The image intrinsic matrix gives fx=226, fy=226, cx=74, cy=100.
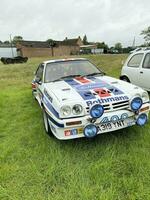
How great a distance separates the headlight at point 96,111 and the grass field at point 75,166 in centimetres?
66

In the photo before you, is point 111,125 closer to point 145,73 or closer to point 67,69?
point 67,69

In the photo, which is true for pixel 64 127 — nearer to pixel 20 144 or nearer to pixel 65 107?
pixel 65 107

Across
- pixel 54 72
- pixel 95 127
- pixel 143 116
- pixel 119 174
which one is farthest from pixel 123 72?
pixel 119 174

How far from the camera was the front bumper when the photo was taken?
3.47 meters

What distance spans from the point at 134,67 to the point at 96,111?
13.1 ft

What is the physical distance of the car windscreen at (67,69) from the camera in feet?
16.8

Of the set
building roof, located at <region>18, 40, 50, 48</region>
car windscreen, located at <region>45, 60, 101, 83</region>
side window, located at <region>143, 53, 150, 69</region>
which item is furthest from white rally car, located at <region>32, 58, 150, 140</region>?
building roof, located at <region>18, 40, 50, 48</region>

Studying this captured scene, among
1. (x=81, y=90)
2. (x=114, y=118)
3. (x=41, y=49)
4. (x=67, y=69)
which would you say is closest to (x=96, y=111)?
(x=114, y=118)

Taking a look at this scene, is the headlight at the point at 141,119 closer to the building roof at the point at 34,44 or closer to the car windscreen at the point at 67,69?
the car windscreen at the point at 67,69

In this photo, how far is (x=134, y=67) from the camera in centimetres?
697

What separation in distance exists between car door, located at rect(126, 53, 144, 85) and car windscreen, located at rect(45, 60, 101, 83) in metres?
1.93

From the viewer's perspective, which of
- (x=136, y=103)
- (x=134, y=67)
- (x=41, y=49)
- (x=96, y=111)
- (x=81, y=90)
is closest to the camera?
(x=96, y=111)

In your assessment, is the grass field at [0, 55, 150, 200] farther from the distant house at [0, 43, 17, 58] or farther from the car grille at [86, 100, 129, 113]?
the distant house at [0, 43, 17, 58]

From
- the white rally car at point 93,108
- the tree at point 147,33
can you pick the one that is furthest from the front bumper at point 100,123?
the tree at point 147,33
